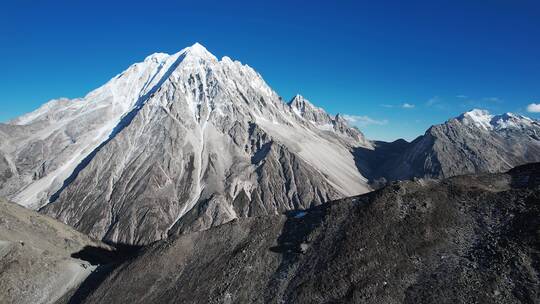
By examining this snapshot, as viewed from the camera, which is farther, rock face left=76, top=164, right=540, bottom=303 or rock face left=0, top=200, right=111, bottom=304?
rock face left=0, top=200, right=111, bottom=304

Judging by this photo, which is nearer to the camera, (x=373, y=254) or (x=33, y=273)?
(x=373, y=254)

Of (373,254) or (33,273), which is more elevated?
(373,254)

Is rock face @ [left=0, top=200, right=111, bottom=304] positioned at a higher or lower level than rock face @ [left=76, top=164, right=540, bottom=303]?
lower

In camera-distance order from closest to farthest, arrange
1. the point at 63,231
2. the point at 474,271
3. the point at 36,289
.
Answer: the point at 474,271 → the point at 36,289 → the point at 63,231

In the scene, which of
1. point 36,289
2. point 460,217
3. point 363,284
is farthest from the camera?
point 36,289

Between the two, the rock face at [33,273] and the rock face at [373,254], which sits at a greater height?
the rock face at [373,254]

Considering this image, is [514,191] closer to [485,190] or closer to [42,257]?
[485,190]

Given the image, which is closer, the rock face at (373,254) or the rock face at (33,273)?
the rock face at (373,254)

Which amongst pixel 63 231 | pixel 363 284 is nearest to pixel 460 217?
pixel 363 284
